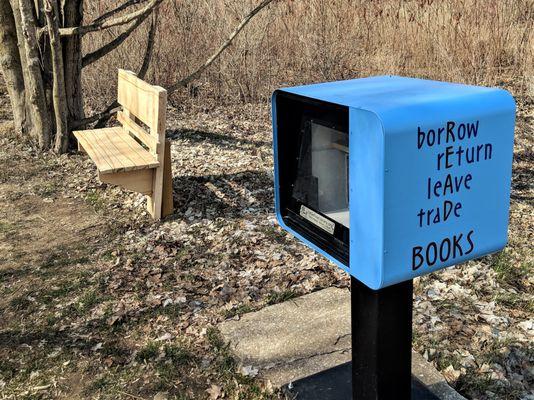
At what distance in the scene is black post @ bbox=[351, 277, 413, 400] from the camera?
1.94 meters

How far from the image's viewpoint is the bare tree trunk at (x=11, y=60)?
6262mm

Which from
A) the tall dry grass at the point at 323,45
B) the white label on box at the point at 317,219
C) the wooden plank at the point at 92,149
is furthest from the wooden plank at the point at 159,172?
the tall dry grass at the point at 323,45

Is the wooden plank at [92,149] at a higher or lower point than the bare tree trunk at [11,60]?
lower

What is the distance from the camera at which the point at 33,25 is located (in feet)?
19.2

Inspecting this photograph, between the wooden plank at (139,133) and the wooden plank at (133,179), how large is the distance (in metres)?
0.19

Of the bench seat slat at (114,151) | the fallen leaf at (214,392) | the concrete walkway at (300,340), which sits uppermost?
the bench seat slat at (114,151)

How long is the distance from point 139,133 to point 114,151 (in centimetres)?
30

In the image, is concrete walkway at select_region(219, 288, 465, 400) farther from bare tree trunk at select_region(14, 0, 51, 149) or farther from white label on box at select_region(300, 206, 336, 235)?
bare tree trunk at select_region(14, 0, 51, 149)

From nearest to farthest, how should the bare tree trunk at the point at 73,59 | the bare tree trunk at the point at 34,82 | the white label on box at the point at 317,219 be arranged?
1. the white label on box at the point at 317,219
2. the bare tree trunk at the point at 34,82
3. the bare tree trunk at the point at 73,59

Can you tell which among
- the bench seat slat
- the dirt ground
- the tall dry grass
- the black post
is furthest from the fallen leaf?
the tall dry grass

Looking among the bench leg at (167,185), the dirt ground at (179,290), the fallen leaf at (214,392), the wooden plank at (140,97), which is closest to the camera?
the fallen leaf at (214,392)

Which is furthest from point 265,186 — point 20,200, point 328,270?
point 20,200

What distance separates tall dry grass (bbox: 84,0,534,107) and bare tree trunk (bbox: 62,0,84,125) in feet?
6.44

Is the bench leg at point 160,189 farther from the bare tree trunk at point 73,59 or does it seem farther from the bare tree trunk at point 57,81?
the bare tree trunk at point 73,59
